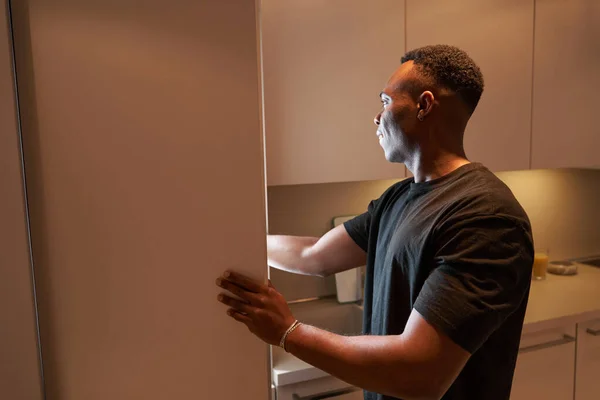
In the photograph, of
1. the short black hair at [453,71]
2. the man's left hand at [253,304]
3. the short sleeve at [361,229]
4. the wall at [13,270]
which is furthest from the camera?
the short sleeve at [361,229]

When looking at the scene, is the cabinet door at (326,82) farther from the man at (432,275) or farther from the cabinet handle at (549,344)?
the cabinet handle at (549,344)

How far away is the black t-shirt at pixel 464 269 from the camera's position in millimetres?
884

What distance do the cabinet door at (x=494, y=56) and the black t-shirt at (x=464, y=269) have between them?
65 cm

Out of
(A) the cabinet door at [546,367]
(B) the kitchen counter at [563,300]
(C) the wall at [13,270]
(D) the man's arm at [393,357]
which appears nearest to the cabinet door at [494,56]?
(B) the kitchen counter at [563,300]

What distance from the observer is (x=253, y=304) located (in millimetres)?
838

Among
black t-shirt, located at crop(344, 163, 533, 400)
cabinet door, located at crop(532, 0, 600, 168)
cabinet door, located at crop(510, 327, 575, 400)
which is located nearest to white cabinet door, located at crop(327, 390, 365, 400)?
black t-shirt, located at crop(344, 163, 533, 400)

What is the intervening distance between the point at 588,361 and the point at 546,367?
210mm

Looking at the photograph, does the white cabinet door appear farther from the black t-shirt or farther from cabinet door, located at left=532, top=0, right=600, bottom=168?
cabinet door, located at left=532, top=0, right=600, bottom=168

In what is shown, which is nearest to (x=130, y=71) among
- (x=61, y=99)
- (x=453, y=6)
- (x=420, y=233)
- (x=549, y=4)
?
(x=61, y=99)

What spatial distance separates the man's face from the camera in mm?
1104

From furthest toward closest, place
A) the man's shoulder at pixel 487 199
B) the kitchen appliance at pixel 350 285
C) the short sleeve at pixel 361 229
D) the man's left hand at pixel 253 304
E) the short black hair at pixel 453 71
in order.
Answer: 1. the kitchen appliance at pixel 350 285
2. the short sleeve at pixel 361 229
3. the short black hair at pixel 453 71
4. the man's shoulder at pixel 487 199
5. the man's left hand at pixel 253 304

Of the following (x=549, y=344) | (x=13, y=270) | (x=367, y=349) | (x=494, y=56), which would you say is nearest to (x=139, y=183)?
(x=13, y=270)

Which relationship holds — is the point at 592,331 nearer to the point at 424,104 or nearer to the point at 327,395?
the point at 327,395

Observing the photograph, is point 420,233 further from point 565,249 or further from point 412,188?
point 565,249
